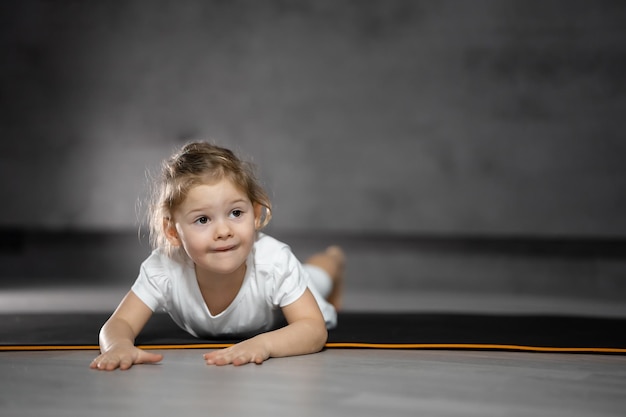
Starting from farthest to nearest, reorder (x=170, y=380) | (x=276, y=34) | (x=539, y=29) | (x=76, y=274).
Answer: (x=276, y=34)
(x=539, y=29)
(x=76, y=274)
(x=170, y=380)

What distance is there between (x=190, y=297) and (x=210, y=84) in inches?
132

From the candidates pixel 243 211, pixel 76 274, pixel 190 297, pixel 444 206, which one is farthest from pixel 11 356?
pixel 444 206

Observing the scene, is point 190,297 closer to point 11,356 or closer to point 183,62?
point 11,356

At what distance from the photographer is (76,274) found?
426 cm

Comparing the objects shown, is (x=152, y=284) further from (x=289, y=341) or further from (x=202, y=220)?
(x=289, y=341)

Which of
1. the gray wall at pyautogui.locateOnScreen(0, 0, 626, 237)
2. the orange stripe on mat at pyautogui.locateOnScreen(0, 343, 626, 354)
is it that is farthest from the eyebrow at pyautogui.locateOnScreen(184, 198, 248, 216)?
the gray wall at pyautogui.locateOnScreen(0, 0, 626, 237)

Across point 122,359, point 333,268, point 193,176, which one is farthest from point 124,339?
point 333,268

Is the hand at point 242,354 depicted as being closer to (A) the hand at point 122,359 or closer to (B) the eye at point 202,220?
(A) the hand at point 122,359

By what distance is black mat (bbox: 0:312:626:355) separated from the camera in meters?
1.83

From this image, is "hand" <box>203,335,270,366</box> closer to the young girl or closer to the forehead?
the young girl

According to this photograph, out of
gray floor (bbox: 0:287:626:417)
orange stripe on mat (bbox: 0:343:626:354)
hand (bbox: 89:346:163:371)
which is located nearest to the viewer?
gray floor (bbox: 0:287:626:417)

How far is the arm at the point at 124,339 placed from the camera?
5.01 feet

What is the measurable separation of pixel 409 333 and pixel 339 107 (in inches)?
117

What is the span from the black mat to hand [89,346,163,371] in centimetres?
25
